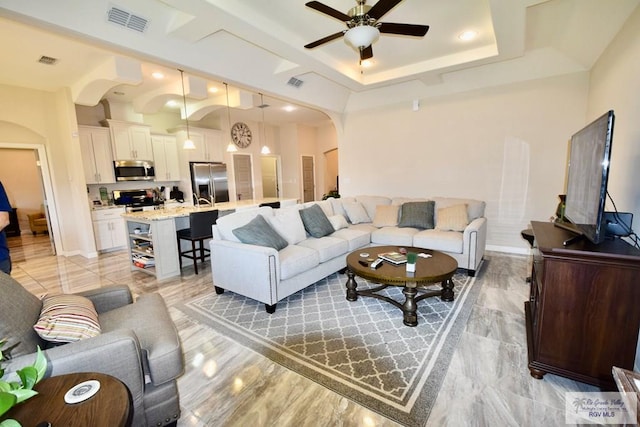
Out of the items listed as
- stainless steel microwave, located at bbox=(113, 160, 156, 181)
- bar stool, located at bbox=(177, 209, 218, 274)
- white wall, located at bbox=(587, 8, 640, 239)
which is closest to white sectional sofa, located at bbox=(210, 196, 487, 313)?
bar stool, located at bbox=(177, 209, 218, 274)

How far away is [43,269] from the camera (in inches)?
178

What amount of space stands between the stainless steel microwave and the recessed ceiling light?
6.18 metres

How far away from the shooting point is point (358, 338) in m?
2.32

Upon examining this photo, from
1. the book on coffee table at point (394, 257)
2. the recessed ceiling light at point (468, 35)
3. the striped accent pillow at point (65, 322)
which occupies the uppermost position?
the recessed ceiling light at point (468, 35)

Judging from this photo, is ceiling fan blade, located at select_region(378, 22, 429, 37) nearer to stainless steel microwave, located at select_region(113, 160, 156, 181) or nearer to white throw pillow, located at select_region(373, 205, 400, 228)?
white throw pillow, located at select_region(373, 205, 400, 228)

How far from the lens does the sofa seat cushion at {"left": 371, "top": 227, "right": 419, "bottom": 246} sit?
3.90 m

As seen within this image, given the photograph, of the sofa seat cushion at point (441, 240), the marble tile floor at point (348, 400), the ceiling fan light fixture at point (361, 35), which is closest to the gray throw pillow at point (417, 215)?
the sofa seat cushion at point (441, 240)

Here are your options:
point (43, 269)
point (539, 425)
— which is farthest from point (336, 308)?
point (43, 269)

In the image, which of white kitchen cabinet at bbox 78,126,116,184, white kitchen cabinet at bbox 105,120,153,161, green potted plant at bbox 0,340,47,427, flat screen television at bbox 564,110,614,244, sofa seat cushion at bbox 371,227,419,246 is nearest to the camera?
green potted plant at bbox 0,340,47,427

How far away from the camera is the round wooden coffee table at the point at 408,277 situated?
2.45 meters

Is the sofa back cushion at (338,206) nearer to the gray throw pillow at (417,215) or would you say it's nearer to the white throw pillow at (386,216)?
the white throw pillow at (386,216)

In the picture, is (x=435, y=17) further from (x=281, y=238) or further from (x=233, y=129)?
(x=233, y=129)

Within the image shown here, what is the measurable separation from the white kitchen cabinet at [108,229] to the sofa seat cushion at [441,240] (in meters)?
5.18

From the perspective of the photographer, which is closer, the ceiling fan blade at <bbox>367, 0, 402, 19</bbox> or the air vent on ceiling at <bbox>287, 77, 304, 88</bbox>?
the ceiling fan blade at <bbox>367, 0, 402, 19</bbox>
